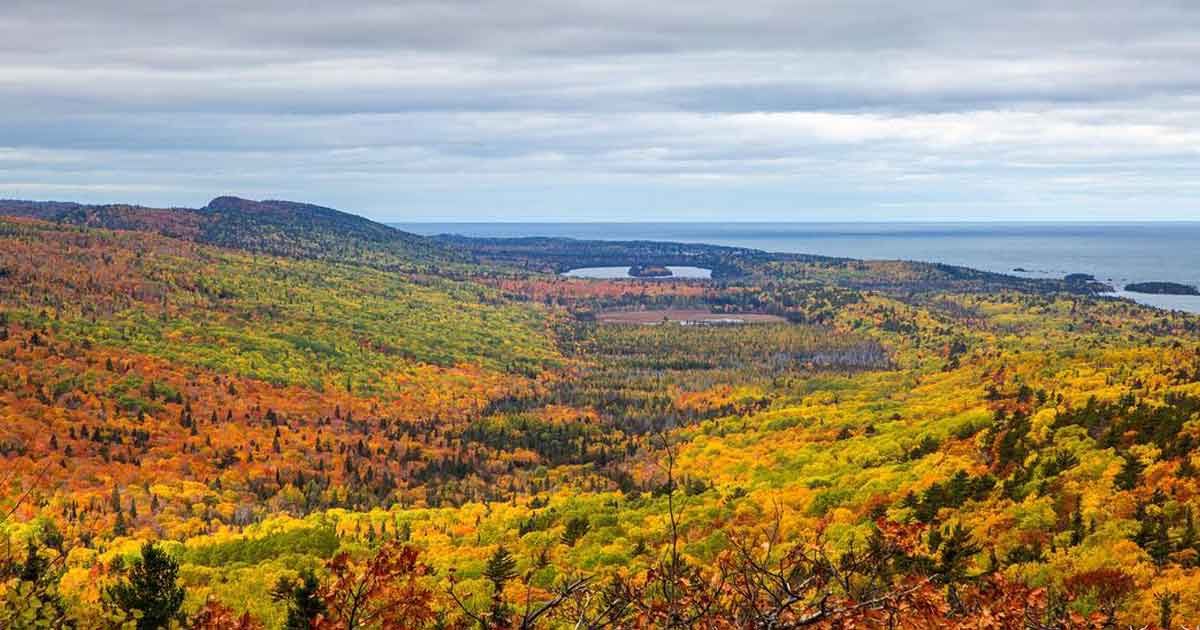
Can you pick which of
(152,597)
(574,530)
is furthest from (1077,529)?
(152,597)

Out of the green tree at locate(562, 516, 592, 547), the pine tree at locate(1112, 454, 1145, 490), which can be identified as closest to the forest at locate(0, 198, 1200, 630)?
the pine tree at locate(1112, 454, 1145, 490)

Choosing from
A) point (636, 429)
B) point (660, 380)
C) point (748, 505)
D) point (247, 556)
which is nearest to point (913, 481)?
point (748, 505)

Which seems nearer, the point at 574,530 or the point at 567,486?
the point at 574,530

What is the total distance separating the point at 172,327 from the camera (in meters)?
181

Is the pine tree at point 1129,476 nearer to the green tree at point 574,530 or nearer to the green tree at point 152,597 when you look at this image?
the green tree at point 574,530

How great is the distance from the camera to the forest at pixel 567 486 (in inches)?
674

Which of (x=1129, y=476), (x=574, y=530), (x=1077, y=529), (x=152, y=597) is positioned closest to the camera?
(x=152, y=597)

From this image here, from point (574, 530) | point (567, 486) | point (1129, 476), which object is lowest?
point (567, 486)

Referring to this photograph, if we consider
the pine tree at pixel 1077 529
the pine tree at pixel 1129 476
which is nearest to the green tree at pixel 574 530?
the pine tree at pixel 1077 529

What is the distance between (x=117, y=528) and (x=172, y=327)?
114971 millimetres

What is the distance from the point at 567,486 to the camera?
100375 mm

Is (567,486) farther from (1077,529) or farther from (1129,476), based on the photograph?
(1077,529)

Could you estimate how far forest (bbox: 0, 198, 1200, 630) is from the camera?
56.1ft

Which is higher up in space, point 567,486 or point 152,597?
point 152,597
